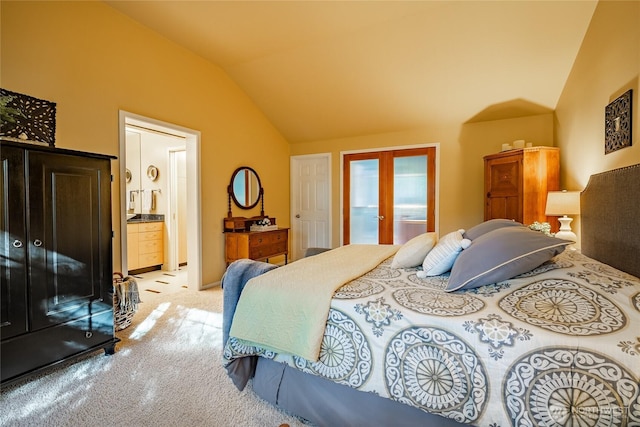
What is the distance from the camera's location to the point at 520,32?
9.95ft

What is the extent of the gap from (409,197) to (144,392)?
418cm

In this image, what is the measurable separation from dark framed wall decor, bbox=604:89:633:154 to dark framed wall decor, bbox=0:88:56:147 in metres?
3.95

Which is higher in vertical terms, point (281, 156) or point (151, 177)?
point (281, 156)

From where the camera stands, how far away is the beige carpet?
5.19 ft

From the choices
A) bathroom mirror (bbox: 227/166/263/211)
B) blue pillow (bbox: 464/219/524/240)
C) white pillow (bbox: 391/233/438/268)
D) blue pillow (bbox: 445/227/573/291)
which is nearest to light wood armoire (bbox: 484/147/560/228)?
blue pillow (bbox: 464/219/524/240)

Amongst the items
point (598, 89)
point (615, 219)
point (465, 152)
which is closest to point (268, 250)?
point (465, 152)

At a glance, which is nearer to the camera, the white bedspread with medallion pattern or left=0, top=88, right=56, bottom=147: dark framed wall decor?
the white bedspread with medallion pattern

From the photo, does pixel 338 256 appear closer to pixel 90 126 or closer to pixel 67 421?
pixel 67 421

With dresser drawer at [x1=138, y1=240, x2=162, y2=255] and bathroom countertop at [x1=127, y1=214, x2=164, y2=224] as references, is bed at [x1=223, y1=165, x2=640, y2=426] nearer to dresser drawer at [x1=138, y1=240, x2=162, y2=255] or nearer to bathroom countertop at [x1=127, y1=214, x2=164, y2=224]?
dresser drawer at [x1=138, y1=240, x2=162, y2=255]

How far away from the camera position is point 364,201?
5.21 m

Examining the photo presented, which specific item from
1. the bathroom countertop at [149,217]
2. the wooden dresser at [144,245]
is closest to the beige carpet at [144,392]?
the wooden dresser at [144,245]

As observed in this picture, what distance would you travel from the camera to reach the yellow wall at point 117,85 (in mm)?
2391

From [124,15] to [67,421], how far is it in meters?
3.52

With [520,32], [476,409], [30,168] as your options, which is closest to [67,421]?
[30,168]
